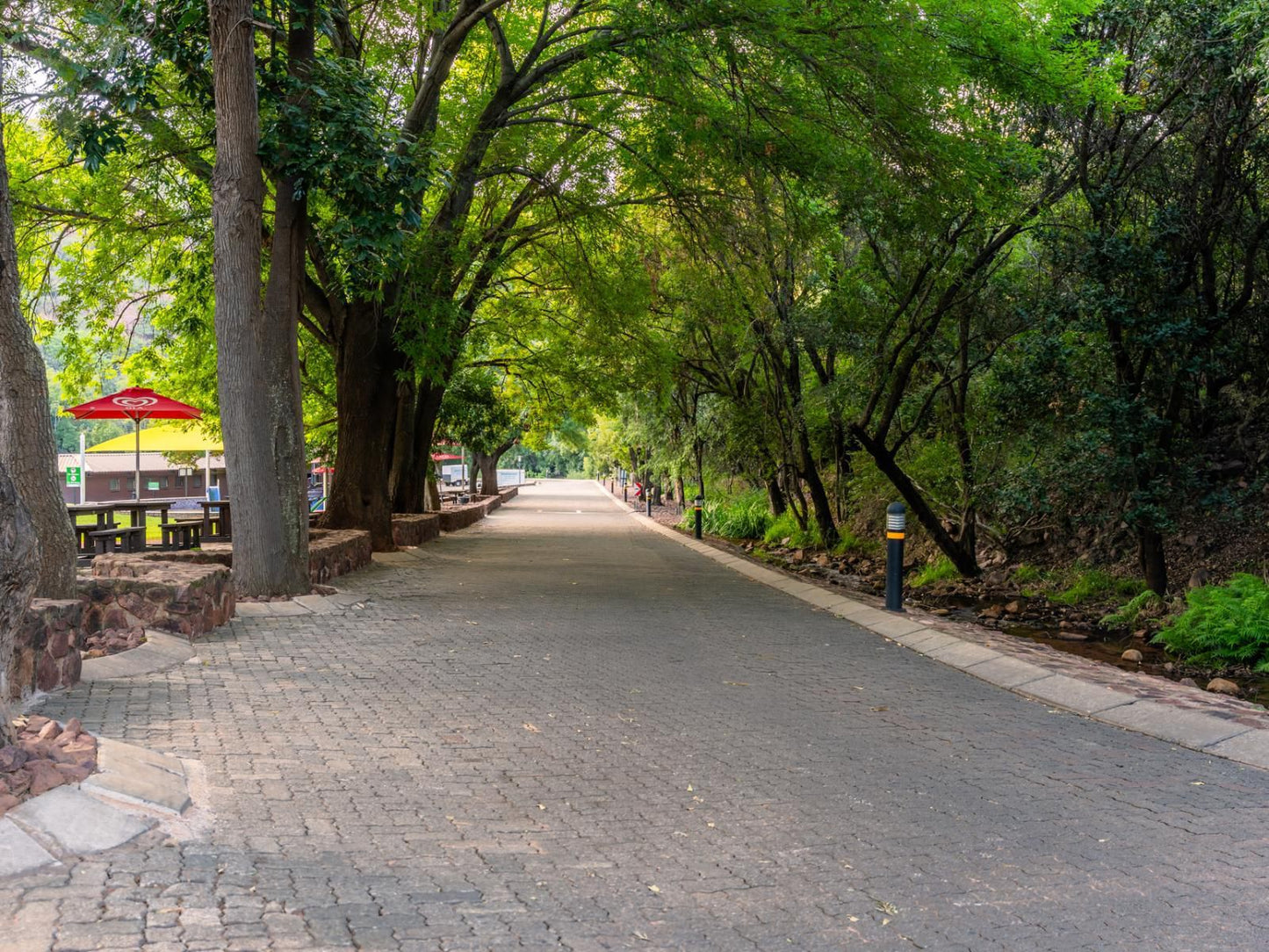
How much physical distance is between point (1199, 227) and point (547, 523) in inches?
904

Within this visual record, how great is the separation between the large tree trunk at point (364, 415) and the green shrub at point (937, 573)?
32.7ft

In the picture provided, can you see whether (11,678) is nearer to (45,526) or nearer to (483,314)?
(45,526)

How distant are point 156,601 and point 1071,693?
7432mm

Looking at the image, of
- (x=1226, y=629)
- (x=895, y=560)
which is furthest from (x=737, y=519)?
(x=1226, y=629)

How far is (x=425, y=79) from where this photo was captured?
1448 centimetres

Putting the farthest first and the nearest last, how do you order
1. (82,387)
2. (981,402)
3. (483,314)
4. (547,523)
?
1. (547,523)
2. (483,314)
3. (82,387)
4. (981,402)

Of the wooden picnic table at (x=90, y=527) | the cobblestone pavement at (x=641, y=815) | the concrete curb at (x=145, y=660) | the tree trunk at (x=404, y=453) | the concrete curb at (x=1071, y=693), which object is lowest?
the concrete curb at (x=1071, y=693)

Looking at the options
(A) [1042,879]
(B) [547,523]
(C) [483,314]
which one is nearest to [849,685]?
(A) [1042,879]

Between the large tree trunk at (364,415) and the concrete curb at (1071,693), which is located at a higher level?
the large tree trunk at (364,415)

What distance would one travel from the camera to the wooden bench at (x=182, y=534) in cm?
1638

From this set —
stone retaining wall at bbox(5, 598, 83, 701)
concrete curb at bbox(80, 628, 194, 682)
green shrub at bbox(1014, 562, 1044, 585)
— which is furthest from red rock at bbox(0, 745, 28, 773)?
green shrub at bbox(1014, 562, 1044, 585)

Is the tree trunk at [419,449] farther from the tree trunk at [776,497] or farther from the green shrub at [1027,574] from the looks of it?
the green shrub at [1027,574]

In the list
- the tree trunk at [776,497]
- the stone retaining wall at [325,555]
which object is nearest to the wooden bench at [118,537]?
the stone retaining wall at [325,555]

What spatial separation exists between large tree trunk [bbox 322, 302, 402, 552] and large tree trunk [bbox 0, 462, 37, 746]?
497 inches
